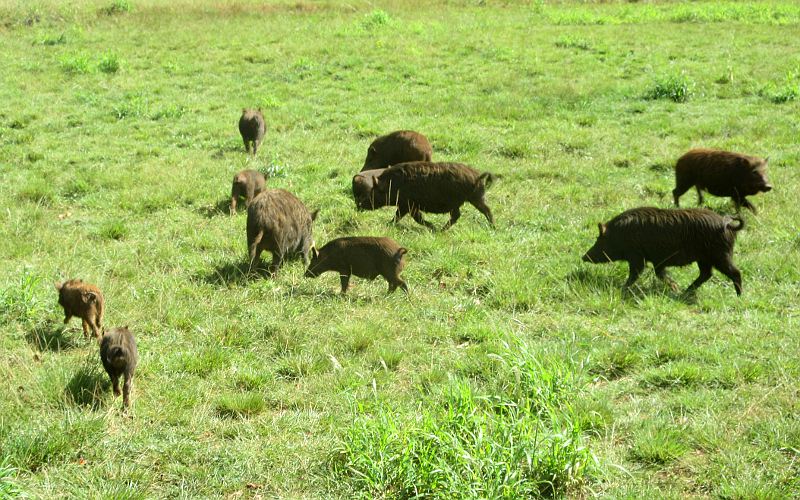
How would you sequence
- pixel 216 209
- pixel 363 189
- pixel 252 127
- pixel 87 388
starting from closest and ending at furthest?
pixel 87 388 → pixel 363 189 → pixel 216 209 → pixel 252 127

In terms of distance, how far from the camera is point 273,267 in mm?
7461

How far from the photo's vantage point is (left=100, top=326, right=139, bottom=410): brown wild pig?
15.8ft

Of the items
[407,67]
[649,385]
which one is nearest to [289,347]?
[649,385]

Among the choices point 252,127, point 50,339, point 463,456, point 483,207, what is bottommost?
point 50,339

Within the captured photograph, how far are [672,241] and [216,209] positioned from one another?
17.6 feet

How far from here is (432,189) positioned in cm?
862

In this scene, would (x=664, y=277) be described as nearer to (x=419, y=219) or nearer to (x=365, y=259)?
(x=365, y=259)

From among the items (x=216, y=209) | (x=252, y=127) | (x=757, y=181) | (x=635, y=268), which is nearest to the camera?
(x=635, y=268)

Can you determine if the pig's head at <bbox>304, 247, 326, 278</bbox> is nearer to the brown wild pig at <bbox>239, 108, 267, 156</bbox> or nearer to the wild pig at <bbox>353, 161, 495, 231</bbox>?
the wild pig at <bbox>353, 161, 495, 231</bbox>

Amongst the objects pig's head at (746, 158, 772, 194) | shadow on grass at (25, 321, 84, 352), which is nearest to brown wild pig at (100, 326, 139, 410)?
shadow on grass at (25, 321, 84, 352)

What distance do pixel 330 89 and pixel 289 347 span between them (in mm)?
10910

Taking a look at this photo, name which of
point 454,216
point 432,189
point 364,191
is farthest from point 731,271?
point 364,191

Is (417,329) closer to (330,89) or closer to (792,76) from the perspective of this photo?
(330,89)

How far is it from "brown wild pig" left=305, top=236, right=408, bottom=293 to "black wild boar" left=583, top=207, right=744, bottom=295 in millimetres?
1910
